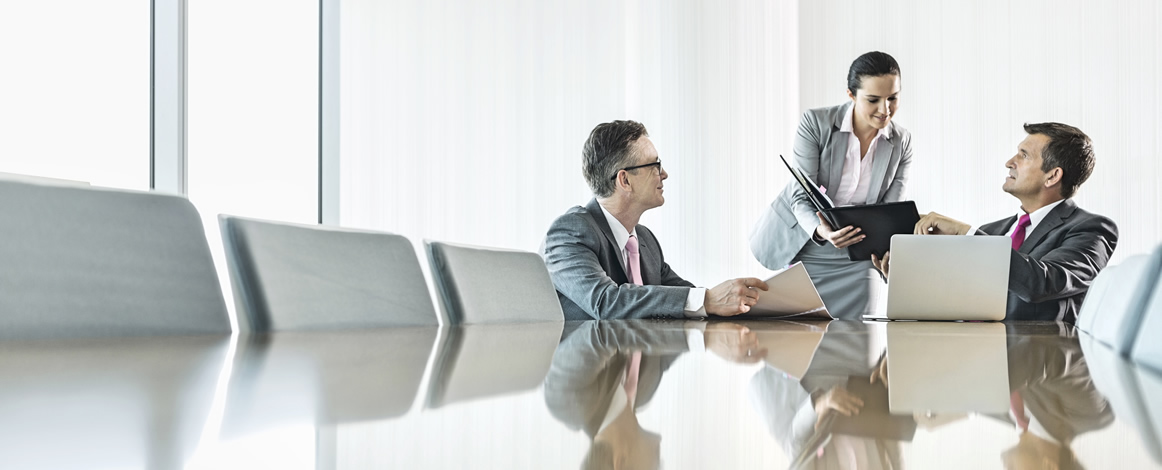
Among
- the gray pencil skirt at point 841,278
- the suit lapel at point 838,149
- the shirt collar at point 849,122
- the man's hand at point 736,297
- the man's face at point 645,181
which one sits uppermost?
the shirt collar at point 849,122

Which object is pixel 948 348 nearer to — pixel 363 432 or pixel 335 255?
pixel 363 432

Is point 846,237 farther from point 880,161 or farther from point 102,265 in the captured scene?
point 102,265

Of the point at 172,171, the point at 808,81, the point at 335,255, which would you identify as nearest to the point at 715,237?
the point at 808,81

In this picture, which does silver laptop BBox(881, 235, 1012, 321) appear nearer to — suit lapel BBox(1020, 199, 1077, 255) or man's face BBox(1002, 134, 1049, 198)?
suit lapel BBox(1020, 199, 1077, 255)

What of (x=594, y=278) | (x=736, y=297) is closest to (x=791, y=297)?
(x=736, y=297)

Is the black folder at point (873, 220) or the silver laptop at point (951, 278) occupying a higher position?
the black folder at point (873, 220)

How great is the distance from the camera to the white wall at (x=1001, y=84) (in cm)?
442

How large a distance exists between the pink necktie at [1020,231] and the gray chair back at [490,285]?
4.86ft

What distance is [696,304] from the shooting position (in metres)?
1.86

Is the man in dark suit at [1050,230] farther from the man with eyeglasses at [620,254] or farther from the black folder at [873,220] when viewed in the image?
the man with eyeglasses at [620,254]

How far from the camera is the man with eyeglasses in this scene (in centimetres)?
185

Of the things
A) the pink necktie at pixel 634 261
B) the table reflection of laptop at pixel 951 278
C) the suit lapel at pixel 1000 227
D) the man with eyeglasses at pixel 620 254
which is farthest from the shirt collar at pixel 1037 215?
the pink necktie at pixel 634 261

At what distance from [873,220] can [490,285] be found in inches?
46.5

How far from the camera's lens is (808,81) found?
5.22 metres
